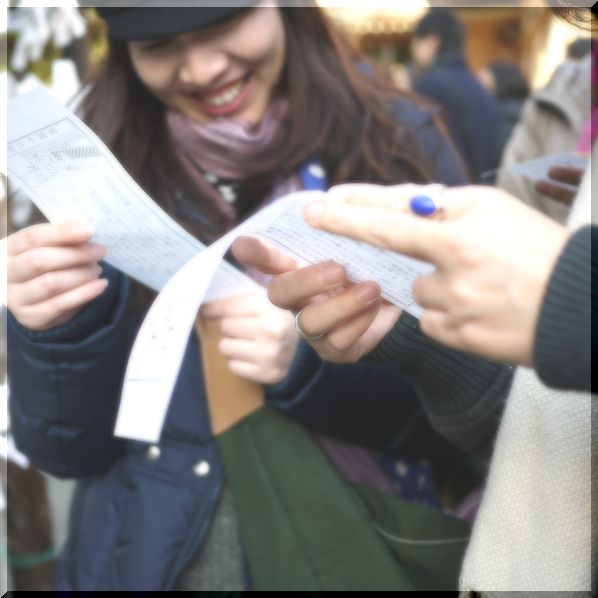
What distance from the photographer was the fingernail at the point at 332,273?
0.82 m

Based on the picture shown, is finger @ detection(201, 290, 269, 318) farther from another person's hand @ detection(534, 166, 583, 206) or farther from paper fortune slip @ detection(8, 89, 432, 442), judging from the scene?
another person's hand @ detection(534, 166, 583, 206)

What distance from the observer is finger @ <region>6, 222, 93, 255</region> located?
3.10ft

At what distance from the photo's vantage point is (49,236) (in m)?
0.95

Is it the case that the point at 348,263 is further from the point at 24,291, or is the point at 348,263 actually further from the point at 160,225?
the point at 24,291

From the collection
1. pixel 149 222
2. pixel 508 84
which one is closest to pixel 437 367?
pixel 149 222

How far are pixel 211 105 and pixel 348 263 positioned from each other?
0.65m

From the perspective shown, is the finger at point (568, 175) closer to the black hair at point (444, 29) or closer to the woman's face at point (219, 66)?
the woman's face at point (219, 66)

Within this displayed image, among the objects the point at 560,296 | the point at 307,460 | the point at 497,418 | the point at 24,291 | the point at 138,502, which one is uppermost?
the point at 560,296

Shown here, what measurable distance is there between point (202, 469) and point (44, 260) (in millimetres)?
468

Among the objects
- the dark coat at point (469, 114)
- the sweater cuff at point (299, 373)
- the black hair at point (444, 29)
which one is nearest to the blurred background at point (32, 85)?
the sweater cuff at point (299, 373)

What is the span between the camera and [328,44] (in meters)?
1.53

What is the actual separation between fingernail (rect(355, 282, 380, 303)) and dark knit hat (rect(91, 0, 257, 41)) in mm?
576

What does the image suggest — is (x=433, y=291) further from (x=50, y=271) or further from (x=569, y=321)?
(x=50, y=271)

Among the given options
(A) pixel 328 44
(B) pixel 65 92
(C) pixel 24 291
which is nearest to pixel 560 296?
(C) pixel 24 291
